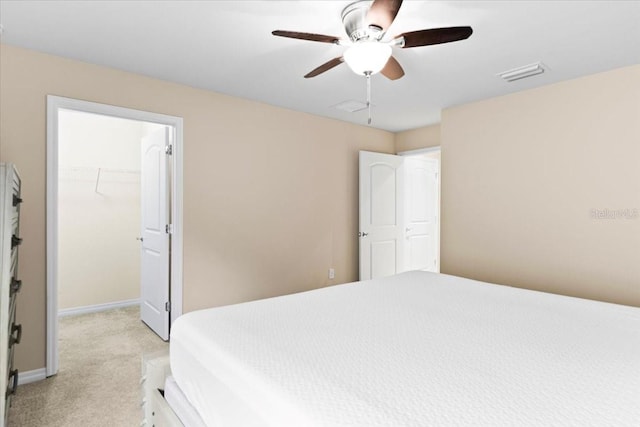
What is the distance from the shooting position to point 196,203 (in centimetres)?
314

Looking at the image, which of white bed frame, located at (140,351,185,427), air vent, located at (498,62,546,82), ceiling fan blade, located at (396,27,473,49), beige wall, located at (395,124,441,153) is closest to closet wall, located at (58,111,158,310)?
white bed frame, located at (140,351,185,427)

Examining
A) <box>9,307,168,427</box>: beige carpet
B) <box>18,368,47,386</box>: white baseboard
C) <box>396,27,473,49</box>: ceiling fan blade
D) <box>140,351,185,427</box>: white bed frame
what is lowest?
<box>9,307,168,427</box>: beige carpet

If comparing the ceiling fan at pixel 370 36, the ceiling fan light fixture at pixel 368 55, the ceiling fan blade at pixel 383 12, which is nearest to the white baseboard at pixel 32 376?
the ceiling fan at pixel 370 36

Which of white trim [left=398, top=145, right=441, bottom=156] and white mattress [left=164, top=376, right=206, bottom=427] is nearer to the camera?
white mattress [left=164, top=376, right=206, bottom=427]

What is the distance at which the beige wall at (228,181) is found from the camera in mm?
2395

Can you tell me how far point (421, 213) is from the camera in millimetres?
5051

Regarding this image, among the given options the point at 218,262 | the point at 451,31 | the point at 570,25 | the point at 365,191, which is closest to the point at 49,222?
the point at 218,262

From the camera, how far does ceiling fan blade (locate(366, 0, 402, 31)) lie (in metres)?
1.50

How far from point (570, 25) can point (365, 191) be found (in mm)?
2595

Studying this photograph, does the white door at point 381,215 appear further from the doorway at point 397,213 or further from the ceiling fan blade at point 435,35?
the ceiling fan blade at point 435,35

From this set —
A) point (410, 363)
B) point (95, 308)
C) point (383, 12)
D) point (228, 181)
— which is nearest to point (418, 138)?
point (228, 181)

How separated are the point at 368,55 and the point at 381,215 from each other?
9.50 feet

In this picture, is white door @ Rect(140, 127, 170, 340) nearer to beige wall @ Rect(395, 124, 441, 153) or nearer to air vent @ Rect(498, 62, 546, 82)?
air vent @ Rect(498, 62, 546, 82)

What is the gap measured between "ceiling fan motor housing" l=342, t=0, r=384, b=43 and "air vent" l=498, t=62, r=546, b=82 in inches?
57.4
